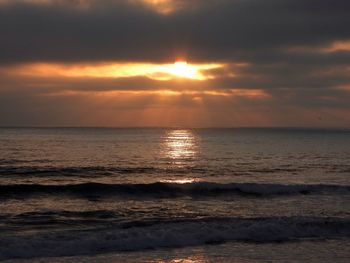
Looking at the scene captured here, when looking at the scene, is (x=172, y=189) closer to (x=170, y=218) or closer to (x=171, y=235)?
(x=170, y=218)

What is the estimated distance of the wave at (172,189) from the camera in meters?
29.3

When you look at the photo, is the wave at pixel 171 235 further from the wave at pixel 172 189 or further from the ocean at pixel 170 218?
the wave at pixel 172 189

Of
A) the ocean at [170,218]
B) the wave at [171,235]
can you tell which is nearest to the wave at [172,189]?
the ocean at [170,218]

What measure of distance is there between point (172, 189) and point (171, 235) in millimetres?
13126

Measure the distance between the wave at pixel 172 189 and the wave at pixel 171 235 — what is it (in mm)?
9231

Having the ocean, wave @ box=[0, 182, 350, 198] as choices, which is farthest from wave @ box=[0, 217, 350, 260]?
wave @ box=[0, 182, 350, 198]

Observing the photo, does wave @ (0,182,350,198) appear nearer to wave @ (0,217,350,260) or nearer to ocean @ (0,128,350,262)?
ocean @ (0,128,350,262)

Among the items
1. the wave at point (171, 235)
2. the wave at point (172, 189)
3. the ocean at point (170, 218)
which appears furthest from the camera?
the wave at point (172, 189)

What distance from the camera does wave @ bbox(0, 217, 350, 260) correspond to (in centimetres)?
1596

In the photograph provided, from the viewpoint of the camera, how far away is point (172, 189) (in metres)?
31.0

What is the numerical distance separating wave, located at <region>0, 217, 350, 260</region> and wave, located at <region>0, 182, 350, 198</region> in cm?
923

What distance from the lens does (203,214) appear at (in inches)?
889

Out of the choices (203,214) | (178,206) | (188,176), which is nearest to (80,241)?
(203,214)

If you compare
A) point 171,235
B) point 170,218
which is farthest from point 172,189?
point 171,235
